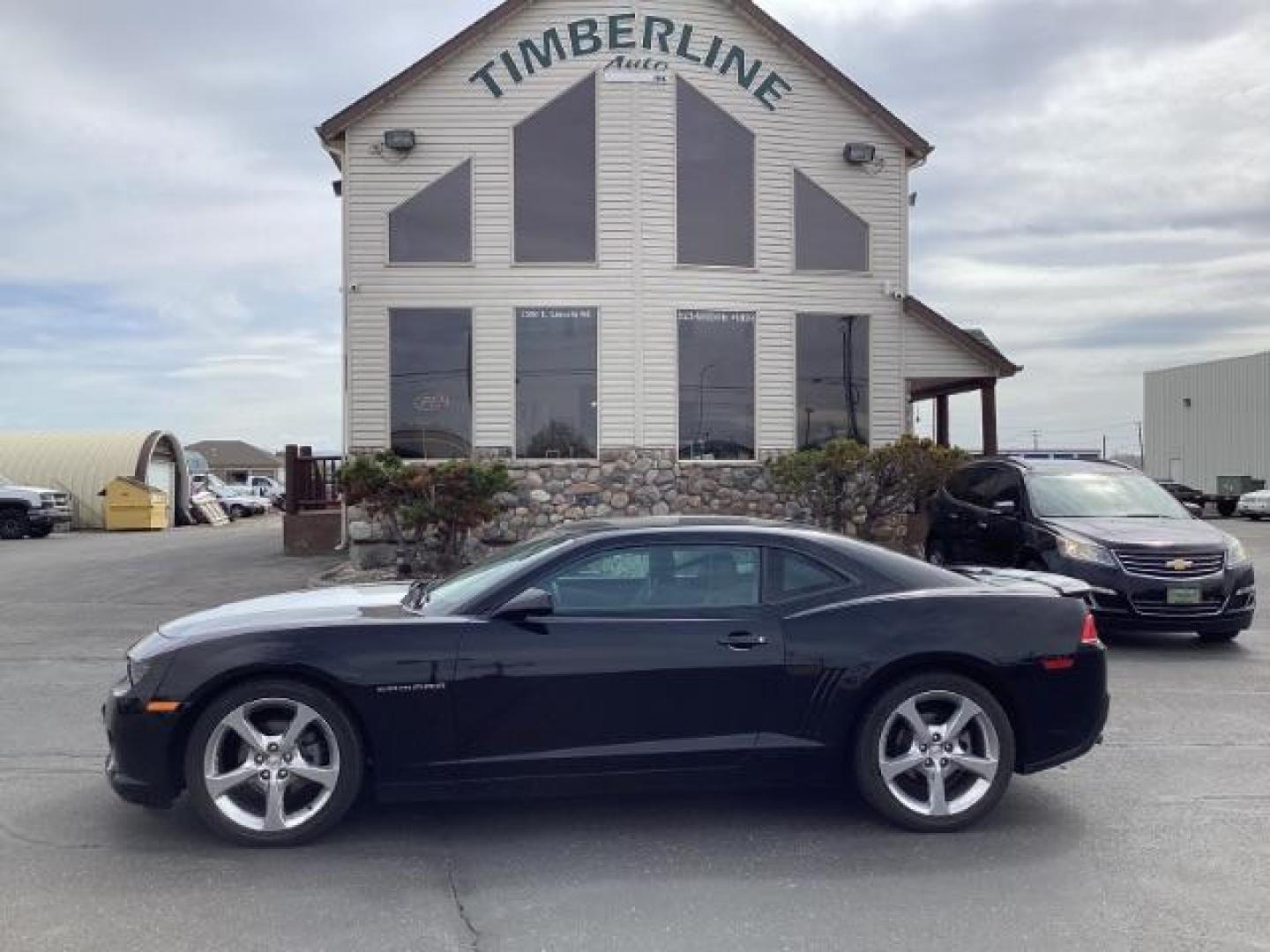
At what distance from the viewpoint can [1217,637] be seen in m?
10.6

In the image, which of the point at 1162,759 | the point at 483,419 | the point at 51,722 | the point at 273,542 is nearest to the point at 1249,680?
the point at 1162,759

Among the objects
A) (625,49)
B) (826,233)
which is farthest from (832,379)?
(625,49)

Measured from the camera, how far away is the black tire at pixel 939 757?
519 centimetres

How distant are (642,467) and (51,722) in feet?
33.8

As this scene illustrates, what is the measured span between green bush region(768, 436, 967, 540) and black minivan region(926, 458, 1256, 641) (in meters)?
2.76

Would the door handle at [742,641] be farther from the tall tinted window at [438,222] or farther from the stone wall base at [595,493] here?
the tall tinted window at [438,222]

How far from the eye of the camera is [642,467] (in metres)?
16.8

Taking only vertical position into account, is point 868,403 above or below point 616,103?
below

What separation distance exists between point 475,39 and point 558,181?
7.66 ft

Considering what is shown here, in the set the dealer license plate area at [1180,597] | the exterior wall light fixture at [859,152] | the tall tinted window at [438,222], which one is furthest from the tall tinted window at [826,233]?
the dealer license plate area at [1180,597]

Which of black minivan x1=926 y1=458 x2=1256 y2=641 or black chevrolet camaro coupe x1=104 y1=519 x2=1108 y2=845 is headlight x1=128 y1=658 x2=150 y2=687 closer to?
black chevrolet camaro coupe x1=104 y1=519 x2=1108 y2=845

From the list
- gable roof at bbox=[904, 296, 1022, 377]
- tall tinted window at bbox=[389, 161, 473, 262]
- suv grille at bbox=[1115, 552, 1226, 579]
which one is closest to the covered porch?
gable roof at bbox=[904, 296, 1022, 377]

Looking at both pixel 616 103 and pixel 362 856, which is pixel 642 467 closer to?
pixel 616 103

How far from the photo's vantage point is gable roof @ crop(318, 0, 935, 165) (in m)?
16.7
